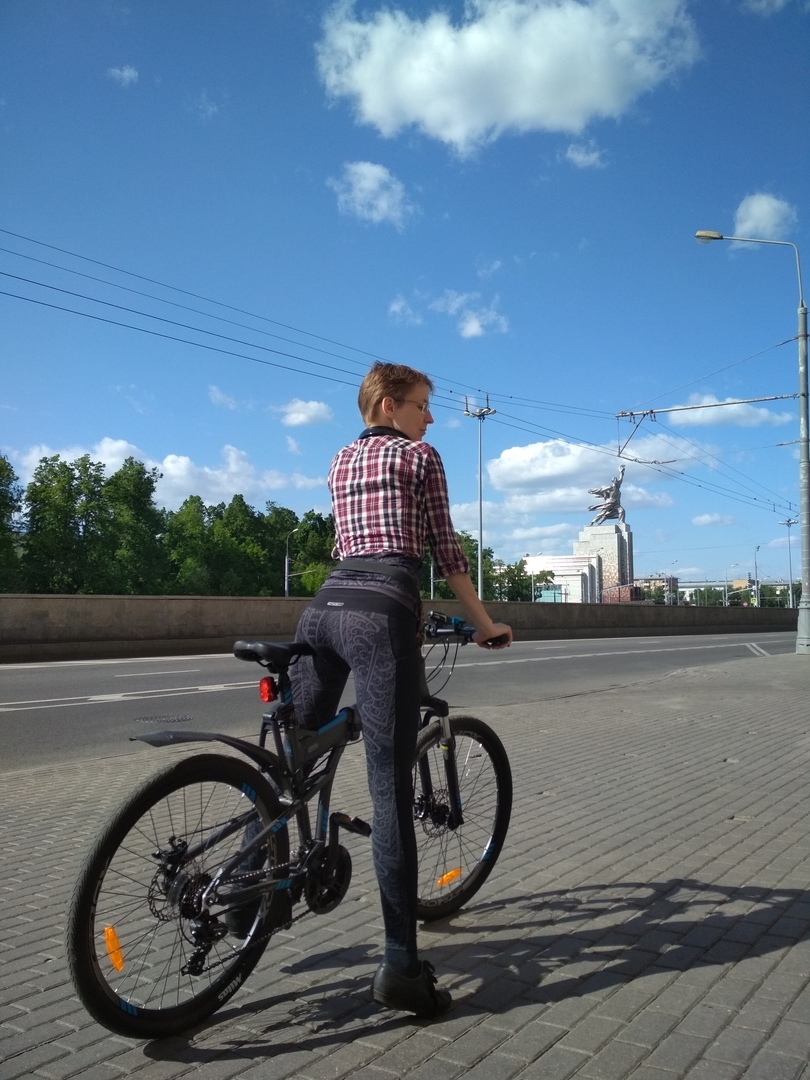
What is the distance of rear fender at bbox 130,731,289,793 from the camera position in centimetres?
257

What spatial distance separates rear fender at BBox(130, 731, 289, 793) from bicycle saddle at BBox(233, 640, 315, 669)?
23 centimetres

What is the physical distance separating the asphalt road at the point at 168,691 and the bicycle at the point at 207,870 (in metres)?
2.72

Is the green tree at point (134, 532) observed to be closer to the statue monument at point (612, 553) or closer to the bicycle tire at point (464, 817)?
the statue monument at point (612, 553)

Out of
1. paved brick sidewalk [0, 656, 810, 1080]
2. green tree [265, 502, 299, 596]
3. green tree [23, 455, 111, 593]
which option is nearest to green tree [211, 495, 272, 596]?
green tree [265, 502, 299, 596]

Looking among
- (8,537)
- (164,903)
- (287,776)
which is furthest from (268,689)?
(8,537)

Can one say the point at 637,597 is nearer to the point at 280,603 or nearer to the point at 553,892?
the point at 280,603

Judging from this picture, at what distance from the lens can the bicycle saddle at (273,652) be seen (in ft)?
8.77

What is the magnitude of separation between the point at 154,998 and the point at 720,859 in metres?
2.77

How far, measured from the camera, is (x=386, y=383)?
3.07 metres

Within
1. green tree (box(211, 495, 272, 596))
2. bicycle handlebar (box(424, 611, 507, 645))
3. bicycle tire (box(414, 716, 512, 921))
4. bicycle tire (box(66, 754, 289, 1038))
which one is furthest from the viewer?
green tree (box(211, 495, 272, 596))

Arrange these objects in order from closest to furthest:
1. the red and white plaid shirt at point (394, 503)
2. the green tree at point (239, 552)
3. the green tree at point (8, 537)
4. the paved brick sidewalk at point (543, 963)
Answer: the paved brick sidewalk at point (543, 963) → the red and white plaid shirt at point (394, 503) → the green tree at point (8, 537) → the green tree at point (239, 552)

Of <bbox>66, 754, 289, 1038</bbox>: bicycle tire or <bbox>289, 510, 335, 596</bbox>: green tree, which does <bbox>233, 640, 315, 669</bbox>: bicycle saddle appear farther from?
<bbox>289, 510, 335, 596</bbox>: green tree

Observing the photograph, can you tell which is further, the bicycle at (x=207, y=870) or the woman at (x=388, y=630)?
the woman at (x=388, y=630)

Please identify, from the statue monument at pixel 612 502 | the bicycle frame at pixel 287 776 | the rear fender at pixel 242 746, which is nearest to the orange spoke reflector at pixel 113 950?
the bicycle frame at pixel 287 776
